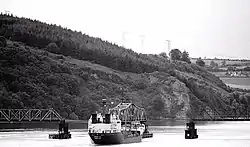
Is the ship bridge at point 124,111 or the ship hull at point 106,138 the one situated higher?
the ship bridge at point 124,111

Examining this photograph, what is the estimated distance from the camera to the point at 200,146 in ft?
314

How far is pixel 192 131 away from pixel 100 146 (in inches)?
1306

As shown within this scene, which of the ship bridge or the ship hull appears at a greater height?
the ship bridge

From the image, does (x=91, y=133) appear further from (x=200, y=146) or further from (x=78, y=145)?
(x=200, y=146)

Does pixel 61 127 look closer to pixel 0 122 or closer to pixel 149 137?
pixel 149 137

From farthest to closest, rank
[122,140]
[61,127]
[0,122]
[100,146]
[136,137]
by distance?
[0,122], [61,127], [136,137], [122,140], [100,146]

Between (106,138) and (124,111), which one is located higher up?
(124,111)

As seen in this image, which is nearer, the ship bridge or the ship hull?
the ship hull

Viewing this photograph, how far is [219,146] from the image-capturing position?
95000mm

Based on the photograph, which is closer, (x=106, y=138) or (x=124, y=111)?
(x=106, y=138)

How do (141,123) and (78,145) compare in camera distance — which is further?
(141,123)

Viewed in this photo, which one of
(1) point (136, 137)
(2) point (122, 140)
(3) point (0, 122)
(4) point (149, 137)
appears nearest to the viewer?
(2) point (122, 140)

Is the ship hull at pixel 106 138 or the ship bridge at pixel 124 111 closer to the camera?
the ship hull at pixel 106 138

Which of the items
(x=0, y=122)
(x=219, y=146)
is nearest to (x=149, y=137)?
(x=219, y=146)
